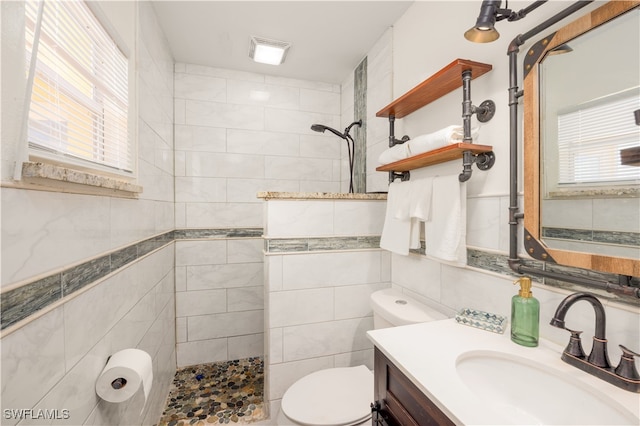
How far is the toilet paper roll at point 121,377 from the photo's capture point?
0.92 m

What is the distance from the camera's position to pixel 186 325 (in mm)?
2203

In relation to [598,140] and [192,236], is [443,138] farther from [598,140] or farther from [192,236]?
[192,236]

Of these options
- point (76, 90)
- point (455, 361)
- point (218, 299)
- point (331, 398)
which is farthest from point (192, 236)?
point (455, 361)

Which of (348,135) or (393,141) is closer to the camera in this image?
(393,141)

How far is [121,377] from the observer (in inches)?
37.3

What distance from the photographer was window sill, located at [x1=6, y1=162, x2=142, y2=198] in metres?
0.60

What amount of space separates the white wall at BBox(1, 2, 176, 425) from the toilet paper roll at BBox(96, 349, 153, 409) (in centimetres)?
3

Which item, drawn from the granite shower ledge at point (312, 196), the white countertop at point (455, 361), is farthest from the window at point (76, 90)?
the white countertop at point (455, 361)

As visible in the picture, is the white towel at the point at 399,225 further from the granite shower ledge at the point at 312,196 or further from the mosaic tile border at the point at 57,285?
the mosaic tile border at the point at 57,285

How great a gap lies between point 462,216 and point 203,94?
7.03ft

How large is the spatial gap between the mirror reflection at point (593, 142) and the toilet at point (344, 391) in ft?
2.22

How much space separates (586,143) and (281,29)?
174 centimetres

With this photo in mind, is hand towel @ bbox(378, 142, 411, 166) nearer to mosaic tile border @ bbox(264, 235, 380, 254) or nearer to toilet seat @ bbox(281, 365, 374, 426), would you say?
mosaic tile border @ bbox(264, 235, 380, 254)

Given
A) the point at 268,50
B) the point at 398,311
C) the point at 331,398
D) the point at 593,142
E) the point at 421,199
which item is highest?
the point at 268,50
